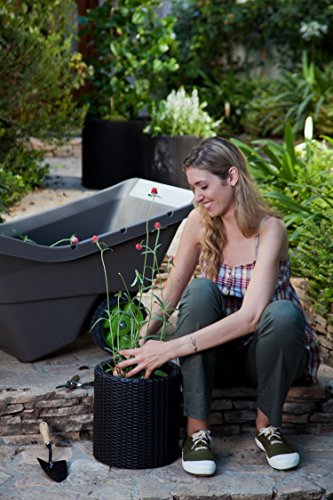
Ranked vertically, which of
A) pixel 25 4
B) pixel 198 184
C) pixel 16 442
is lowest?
pixel 16 442

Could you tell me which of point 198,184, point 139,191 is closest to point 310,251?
point 139,191

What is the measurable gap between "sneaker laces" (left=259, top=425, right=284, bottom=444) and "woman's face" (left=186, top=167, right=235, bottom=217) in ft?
2.37

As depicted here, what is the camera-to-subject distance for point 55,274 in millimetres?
3328

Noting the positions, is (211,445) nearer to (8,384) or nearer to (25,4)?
(8,384)

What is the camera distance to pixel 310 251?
4.04 metres

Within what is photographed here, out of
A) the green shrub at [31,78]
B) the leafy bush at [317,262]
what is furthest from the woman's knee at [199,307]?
the green shrub at [31,78]

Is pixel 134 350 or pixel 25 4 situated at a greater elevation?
pixel 25 4

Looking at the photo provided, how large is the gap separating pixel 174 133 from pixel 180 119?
11 centimetres

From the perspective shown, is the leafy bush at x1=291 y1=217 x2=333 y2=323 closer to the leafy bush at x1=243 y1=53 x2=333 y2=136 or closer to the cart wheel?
the cart wheel

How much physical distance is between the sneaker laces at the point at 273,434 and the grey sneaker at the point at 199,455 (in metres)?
0.19

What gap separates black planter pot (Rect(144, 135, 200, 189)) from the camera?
6.36 metres

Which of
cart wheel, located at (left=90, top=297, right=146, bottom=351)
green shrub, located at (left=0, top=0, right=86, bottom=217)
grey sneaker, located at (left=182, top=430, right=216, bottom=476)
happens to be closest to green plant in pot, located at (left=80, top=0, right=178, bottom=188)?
green shrub, located at (left=0, top=0, right=86, bottom=217)

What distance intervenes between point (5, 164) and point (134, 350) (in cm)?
341

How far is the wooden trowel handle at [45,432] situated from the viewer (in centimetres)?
300
